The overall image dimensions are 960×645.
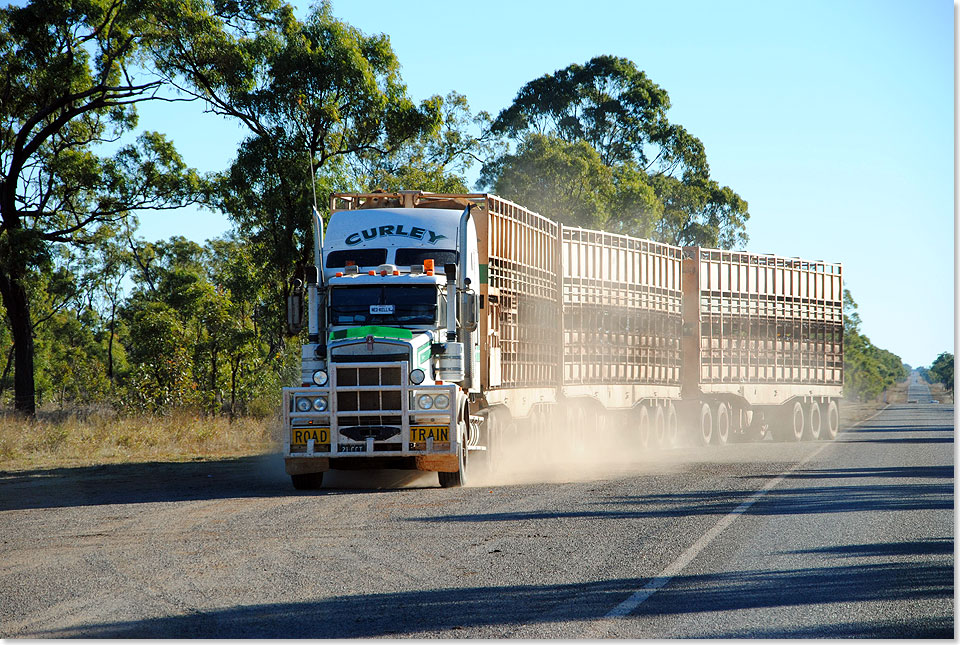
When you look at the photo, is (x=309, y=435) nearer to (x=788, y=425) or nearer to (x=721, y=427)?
(x=721, y=427)

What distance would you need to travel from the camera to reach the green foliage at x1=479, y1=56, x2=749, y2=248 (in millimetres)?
45281

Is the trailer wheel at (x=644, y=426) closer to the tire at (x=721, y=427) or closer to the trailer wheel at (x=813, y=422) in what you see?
the tire at (x=721, y=427)

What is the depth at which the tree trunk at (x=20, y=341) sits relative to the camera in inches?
1196

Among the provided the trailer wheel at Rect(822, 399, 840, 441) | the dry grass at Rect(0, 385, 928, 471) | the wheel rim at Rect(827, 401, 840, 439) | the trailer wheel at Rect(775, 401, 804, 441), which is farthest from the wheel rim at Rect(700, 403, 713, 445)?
the dry grass at Rect(0, 385, 928, 471)

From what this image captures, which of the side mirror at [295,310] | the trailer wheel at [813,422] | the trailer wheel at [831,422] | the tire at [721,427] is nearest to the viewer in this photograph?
the side mirror at [295,310]

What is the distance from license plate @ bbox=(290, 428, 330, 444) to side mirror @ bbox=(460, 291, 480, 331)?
261 centimetres

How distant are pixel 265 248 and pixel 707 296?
12.2 metres

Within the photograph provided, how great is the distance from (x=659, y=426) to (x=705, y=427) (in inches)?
101

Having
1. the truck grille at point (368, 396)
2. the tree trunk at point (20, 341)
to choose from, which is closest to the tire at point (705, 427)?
the truck grille at point (368, 396)

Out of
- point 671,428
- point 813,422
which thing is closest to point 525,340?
point 671,428

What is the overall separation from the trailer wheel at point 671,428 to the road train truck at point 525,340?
0.05 metres

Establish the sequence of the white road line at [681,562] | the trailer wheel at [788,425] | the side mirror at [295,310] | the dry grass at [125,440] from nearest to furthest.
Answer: the white road line at [681,562] → the side mirror at [295,310] → the dry grass at [125,440] → the trailer wheel at [788,425]

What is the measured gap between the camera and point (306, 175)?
2872cm

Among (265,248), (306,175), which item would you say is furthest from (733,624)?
(265,248)
